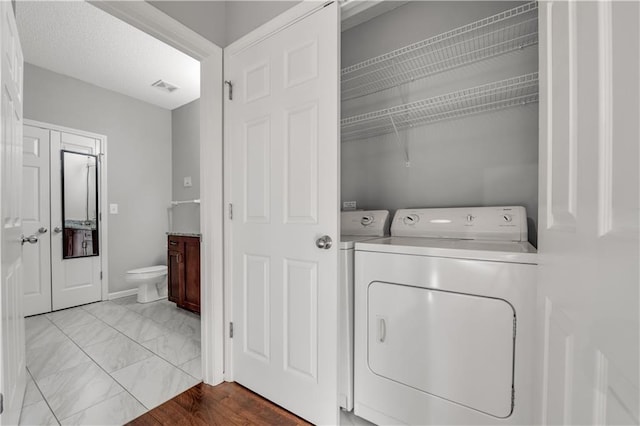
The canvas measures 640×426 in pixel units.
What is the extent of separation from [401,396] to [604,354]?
1113mm

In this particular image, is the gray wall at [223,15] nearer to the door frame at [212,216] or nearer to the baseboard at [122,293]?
the door frame at [212,216]

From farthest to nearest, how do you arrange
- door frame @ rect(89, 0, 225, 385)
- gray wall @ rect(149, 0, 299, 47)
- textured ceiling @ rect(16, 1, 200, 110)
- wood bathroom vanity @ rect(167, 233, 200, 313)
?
wood bathroom vanity @ rect(167, 233, 200, 313), textured ceiling @ rect(16, 1, 200, 110), door frame @ rect(89, 0, 225, 385), gray wall @ rect(149, 0, 299, 47)

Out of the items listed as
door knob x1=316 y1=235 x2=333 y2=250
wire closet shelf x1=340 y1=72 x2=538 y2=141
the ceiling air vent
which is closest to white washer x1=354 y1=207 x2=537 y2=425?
door knob x1=316 y1=235 x2=333 y2=250

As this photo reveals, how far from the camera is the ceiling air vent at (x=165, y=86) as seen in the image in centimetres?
343

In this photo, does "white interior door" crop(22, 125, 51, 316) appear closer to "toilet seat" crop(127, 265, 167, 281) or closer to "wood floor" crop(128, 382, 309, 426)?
"toilet seat" crop(127, 265, 167, 281)

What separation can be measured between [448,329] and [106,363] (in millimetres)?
2286

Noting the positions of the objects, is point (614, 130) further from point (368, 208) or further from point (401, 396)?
point (368, 208)

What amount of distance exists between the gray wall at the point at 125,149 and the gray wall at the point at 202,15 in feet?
8.97

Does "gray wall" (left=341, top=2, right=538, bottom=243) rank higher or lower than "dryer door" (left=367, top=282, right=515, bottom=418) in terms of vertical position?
higher

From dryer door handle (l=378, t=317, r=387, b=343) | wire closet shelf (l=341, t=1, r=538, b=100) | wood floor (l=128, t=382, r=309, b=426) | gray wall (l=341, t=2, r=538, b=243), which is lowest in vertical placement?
wood floor (l=128, t=382, r=309, b=426)

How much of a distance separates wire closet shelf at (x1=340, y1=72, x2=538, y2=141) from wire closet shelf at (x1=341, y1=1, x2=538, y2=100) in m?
0.27

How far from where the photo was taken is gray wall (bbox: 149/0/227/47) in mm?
1499

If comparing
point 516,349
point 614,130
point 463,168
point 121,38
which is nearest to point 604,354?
point 614,130

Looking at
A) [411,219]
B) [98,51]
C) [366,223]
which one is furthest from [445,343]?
[98,51]
